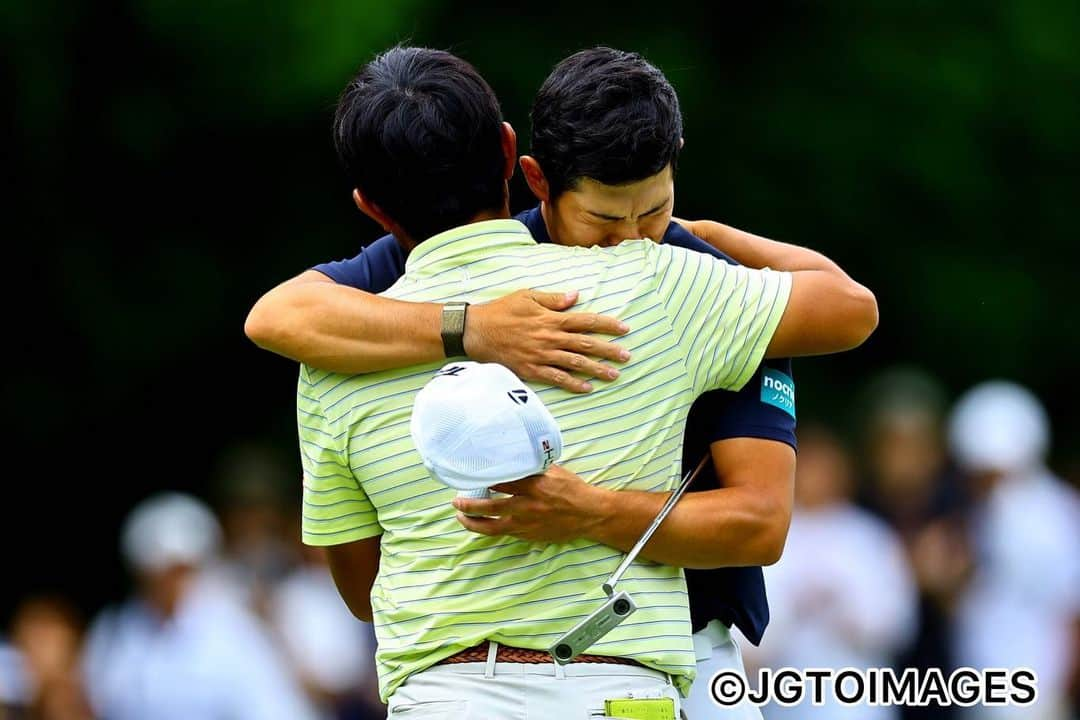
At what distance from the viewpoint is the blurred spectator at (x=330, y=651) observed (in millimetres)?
10250

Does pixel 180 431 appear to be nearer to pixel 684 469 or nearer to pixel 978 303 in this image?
pixel 978 303

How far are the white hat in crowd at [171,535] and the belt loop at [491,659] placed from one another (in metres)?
7.09

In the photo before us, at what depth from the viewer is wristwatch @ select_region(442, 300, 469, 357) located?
11.2 ft

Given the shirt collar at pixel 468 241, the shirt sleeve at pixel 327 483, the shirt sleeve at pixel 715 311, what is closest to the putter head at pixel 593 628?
the shirt sleeve at pixel 715 311

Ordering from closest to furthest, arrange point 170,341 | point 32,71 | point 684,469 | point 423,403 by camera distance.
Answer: point 423,403 < point 684,469 < point 32,71 < point 170,341

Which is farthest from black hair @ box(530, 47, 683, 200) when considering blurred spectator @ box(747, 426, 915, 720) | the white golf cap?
blurred spectator @ box(747, 426, 915, 720)

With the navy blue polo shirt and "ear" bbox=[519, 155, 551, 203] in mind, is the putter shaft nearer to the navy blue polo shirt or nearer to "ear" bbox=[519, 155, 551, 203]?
the navy blue polo shirt

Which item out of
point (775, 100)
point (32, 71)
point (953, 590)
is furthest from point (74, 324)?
point (953, 590)

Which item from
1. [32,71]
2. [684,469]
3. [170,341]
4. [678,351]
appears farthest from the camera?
[170,341]

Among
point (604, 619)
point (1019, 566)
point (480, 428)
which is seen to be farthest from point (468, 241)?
point (1019, 566)

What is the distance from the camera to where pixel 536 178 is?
3.72 metres

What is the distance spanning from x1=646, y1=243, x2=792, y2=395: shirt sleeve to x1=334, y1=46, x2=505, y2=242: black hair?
351mm

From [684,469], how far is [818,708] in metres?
5.36

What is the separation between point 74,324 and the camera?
10.7 m
